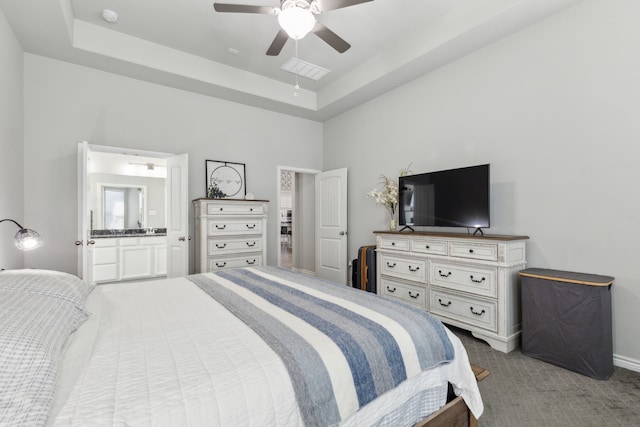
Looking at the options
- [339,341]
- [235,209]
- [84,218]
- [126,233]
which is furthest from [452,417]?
[126,233]

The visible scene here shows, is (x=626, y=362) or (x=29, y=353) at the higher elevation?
(x=29, y=353)

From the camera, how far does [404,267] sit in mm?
3455

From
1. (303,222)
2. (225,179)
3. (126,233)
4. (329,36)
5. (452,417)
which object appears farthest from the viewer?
(303,222)

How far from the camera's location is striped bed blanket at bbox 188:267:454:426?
1044mm

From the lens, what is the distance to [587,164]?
2.55 meters

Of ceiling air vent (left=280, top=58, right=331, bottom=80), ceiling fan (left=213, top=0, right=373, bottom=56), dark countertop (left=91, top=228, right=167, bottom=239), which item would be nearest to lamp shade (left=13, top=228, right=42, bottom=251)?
ceiling fan (left=213, top=0, right=373, bottom=56)

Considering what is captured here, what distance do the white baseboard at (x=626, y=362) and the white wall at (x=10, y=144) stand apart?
4918mm

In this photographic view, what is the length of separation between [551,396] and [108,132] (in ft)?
16.0

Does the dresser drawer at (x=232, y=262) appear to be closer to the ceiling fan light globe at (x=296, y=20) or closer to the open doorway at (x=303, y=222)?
the open doorway at (x=303, y=222)

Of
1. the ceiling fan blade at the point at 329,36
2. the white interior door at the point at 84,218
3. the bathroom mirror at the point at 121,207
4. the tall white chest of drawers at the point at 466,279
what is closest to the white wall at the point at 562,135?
the tall white chest of drawers at the point at 466,279

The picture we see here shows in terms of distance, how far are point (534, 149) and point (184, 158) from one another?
12.6 ft

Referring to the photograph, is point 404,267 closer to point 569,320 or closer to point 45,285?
point 569,320

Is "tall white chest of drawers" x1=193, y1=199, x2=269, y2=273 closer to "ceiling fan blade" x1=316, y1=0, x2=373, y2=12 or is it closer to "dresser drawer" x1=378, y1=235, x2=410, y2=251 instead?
"dresser drawer" x1=378, y1=235, x2=410, y2=251

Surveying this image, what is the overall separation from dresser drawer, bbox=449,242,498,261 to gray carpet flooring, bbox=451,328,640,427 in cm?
84
